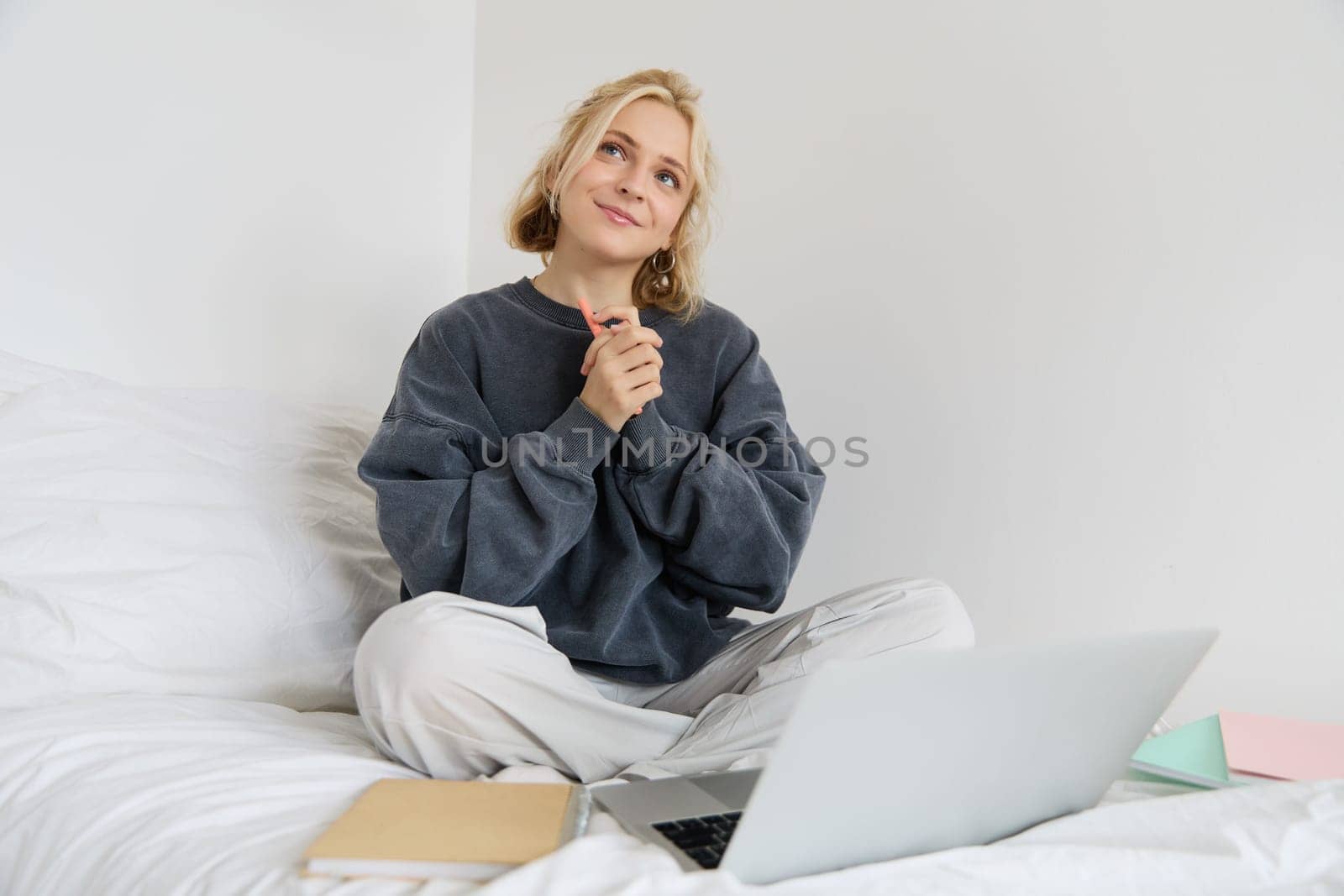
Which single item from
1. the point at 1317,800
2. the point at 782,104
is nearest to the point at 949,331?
the point at 782,104

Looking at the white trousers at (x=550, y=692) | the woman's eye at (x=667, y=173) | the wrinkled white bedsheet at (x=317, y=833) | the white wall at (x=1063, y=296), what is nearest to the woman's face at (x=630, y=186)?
the woman's eye at (x=667, y=173)

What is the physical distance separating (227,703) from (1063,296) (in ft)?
3.59

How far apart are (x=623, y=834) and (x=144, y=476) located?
29.4 inches

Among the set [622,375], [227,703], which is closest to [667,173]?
[622,375]

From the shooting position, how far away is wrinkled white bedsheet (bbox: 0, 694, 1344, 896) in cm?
52

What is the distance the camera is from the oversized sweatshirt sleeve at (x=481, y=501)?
103cm

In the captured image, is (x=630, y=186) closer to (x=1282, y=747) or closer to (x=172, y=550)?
(x=172, y=550)

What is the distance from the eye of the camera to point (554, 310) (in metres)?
1.25

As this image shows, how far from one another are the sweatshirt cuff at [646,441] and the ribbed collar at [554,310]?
191 mm

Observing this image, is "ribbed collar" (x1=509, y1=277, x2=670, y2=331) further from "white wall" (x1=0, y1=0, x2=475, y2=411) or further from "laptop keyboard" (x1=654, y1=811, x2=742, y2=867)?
"laptop keyboard" (x1=654, y1=811, x2=742, y2=867)

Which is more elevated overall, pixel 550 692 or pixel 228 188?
pixel 228 188

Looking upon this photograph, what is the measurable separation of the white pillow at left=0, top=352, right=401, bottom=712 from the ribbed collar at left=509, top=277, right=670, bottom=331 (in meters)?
0.33

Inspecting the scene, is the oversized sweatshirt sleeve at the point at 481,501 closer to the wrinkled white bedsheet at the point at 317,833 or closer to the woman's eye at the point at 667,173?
the wrinkled white bedsheet at the point at 317,833

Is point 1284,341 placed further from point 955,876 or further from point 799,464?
point 955,876
